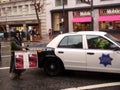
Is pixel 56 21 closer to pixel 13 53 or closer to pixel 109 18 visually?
pixel 109 18

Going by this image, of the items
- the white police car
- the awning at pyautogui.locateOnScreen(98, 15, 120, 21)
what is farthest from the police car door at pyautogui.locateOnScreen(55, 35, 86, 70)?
the awning at pyautogui.locateOnScreen(98, 15, 120, 21)

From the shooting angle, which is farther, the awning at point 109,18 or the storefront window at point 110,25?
the storefront window at point 110,25

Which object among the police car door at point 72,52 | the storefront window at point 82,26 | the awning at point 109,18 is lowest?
the storefront window at point 82,26

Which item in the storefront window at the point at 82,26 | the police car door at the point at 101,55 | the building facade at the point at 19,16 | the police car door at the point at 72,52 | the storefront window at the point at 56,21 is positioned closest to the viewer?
the police car door at the point at 101,55

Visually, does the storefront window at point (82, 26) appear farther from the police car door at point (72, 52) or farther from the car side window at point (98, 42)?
the car side window at point (98, 42)

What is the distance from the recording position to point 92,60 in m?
11.4

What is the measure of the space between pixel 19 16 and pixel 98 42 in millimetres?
40387

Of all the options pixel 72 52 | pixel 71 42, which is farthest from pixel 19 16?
pixel 72 52

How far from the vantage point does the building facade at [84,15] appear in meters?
39.6

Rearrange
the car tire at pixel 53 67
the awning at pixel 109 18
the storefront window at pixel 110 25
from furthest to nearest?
the storefront window at pixel 110 25
the awning at pixel 109 18
the car tire at pixel 53 67

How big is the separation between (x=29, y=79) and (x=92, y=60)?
7.49 feet

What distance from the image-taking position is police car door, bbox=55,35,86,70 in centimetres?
1156

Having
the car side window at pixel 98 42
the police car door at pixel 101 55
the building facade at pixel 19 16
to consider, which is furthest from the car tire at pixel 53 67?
the building facade at pixel 19 16

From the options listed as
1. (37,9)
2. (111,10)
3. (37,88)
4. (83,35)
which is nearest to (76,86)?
(37,88)
